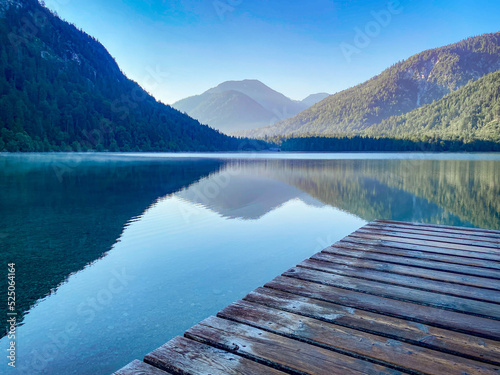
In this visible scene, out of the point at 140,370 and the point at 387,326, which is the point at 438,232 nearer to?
the point at 387,326

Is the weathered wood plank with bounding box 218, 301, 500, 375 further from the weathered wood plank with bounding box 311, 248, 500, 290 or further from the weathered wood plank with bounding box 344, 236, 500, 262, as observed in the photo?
the weathered wood plank with bounding box 344, 236, 500, 262

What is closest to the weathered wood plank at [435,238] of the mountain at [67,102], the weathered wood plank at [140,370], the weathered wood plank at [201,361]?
the weathered wood plank at [201,361]

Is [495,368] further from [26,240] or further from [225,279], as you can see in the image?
[26,240]

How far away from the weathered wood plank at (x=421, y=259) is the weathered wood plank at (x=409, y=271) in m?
0.14

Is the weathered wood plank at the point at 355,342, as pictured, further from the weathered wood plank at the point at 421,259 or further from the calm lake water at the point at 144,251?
the weathered wood plank at the point at 421,259

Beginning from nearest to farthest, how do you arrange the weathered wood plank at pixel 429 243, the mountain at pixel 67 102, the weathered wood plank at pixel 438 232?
the weathered wood plank at pixel 429 243 → the weathered wood plank at pixel 438 232 → the mountain at pixel 67 102

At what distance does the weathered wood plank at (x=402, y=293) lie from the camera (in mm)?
3576

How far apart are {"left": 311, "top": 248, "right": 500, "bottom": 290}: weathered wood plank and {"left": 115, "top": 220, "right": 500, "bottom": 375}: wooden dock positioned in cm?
1

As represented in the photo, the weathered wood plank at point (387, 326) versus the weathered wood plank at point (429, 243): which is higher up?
the weathered wood plank at point (387, 326)

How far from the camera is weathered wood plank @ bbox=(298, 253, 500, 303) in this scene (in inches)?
157

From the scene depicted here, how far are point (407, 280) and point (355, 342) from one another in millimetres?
2040

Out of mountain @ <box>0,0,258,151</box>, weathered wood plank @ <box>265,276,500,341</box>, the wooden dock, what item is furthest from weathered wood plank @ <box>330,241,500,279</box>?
mountain @ <box>0,0,258,151</box>

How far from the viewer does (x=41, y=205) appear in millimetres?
16609

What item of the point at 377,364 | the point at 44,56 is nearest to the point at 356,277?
the point at 377,364
